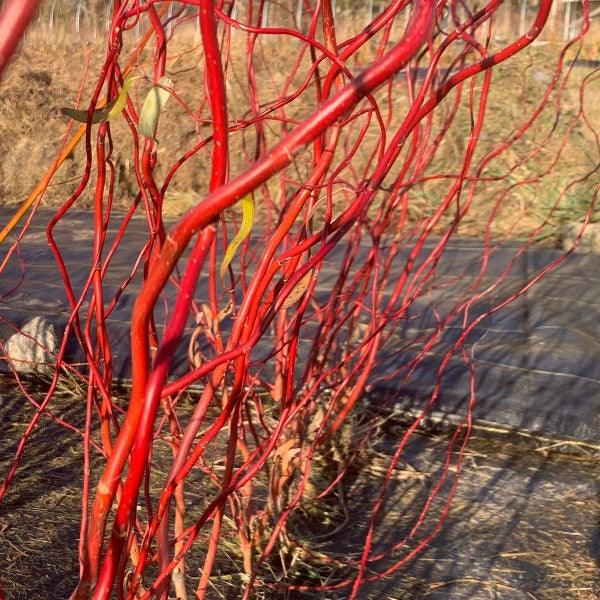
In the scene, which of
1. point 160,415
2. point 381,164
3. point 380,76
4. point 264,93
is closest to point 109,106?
point 381,164

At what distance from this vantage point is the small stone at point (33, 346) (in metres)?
3.20

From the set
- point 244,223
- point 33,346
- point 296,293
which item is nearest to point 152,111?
point 244,223

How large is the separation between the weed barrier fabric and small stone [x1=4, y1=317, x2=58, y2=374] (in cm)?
7

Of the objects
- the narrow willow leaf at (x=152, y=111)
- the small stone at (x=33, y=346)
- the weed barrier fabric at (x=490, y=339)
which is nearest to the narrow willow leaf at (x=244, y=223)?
the narrow willow leaf at (x=152, y=111)

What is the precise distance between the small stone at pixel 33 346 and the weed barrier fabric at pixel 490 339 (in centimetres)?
7

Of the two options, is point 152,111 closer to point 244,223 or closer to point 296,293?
point 244,223

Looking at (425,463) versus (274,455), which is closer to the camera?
(274,455)

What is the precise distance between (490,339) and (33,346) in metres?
1.55

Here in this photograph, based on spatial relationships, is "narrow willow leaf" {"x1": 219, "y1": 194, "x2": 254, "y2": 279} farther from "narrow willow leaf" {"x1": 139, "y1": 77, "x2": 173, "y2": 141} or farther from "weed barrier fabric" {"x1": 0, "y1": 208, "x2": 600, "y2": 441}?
"weed barrier fabric" {"x1": 0, "y1": 208, "x2": 600, "y2": 441}

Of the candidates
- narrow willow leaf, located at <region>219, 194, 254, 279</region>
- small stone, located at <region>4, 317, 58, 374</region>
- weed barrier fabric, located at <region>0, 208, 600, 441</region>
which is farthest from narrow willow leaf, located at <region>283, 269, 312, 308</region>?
small stone, located at <region>4, 317, 58, 374</region>

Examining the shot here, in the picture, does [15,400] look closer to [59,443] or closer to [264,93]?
[59,443]

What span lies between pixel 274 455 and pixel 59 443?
32.6 inches

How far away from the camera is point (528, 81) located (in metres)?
8.20

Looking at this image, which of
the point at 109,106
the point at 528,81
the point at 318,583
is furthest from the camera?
the point at 528,81
